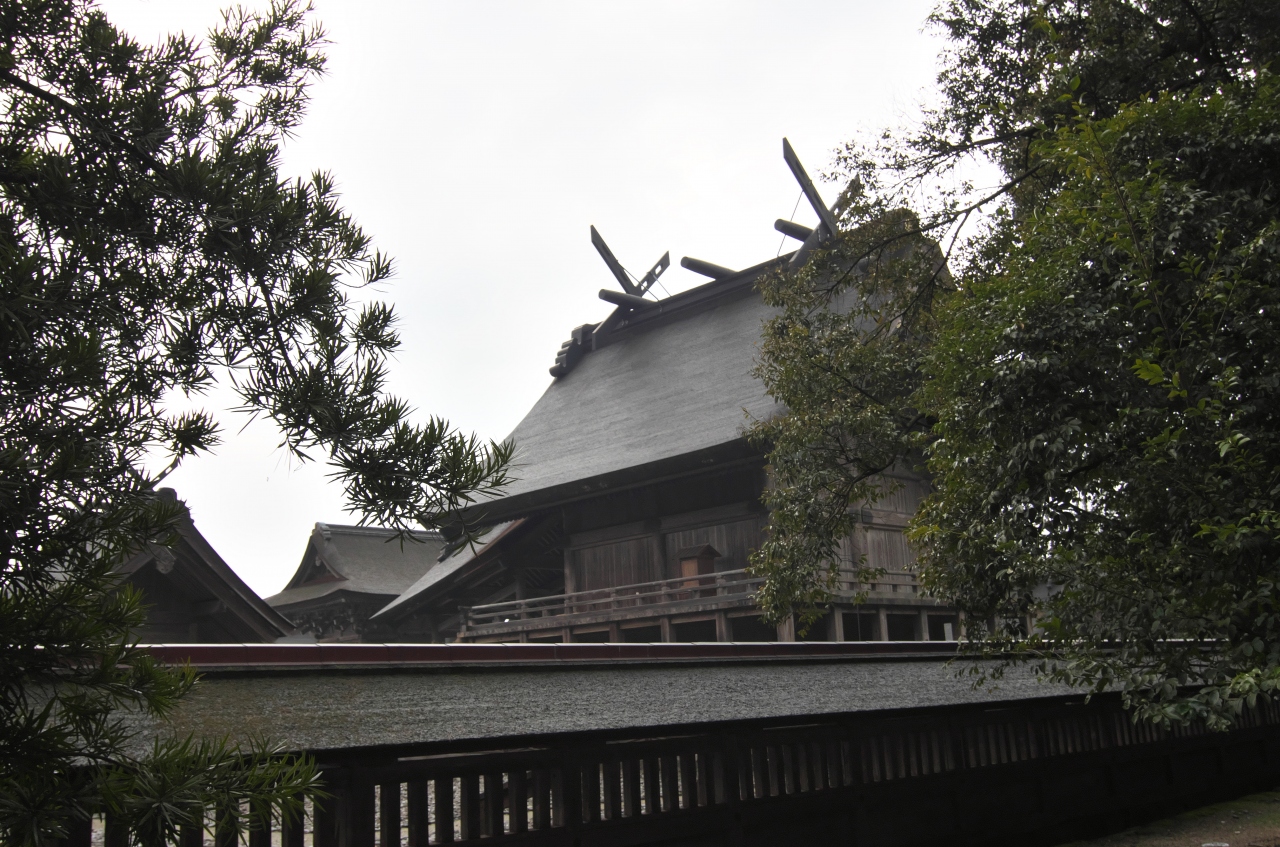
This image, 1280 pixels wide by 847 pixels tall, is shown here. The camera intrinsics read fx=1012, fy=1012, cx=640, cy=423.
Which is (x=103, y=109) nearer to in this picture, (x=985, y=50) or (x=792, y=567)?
(x=792, y=567)

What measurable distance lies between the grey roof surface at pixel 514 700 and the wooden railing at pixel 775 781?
0.11 meters

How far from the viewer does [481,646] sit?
261 inches

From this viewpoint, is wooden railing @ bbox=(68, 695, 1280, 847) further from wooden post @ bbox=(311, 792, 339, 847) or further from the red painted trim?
the red painted trim

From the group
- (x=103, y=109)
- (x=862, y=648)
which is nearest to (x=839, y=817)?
(x=862, y=648)

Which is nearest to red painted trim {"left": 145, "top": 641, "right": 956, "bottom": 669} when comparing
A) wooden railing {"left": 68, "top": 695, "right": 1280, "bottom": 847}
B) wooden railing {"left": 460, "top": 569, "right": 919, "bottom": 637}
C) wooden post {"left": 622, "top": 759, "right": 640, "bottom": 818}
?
wooden railing {"left": 68, "top": 695, "right": 1280, "bottom": 847}

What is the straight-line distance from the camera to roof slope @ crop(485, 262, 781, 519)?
17.8 metres

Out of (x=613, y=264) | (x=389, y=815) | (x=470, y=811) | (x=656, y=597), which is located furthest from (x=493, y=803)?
(x=613, y=264)

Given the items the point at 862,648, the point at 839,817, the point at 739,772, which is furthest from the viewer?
the point at 862,648

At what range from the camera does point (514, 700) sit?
605 centimetres

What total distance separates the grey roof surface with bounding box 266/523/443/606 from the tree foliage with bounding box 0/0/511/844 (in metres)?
23.0

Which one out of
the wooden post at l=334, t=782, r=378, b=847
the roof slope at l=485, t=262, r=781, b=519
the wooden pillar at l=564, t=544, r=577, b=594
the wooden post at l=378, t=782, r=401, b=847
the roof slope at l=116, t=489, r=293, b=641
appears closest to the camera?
the wooden post at l=334, t=782, r=378, b=847

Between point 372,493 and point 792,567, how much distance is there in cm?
909

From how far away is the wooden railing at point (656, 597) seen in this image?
15.7 m

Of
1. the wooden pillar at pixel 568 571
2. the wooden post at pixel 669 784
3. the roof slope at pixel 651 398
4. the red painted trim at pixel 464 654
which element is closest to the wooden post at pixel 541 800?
the red painted trim at pixel 464 654
